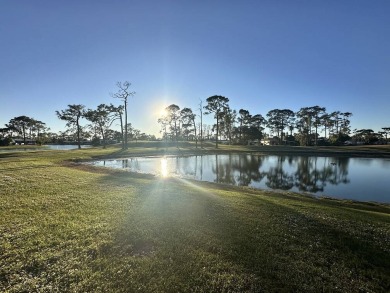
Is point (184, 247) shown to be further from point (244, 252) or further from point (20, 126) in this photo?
point (20, 126)

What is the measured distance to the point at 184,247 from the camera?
7.27 meters

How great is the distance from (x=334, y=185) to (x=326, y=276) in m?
21.3

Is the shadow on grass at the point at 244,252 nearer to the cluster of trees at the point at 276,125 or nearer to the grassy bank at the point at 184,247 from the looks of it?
the grassy bank at the point at 184,247

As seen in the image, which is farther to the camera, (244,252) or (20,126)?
(20,126)

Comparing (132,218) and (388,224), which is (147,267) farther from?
(388,224)

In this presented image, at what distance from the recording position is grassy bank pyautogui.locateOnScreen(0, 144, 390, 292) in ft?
18.4

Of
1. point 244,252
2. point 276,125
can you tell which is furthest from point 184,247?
point 276,125

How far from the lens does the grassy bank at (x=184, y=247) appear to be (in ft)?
18.4

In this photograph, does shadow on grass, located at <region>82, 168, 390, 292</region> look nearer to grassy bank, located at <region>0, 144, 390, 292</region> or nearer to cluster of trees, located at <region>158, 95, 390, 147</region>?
grassy bank, located at <region>0, 144, 390, 292</region>

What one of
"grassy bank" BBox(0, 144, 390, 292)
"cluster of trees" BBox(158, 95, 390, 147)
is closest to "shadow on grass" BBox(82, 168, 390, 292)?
"grassy bank" BBox(0, 144, 390, 292)

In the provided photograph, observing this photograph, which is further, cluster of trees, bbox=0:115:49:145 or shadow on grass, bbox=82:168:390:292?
cluster of trees, bbox=0:115:49:145

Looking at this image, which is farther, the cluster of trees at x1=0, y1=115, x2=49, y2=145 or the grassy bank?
the cluster of trees at x1=0, y1=115, x2=49, y2=145

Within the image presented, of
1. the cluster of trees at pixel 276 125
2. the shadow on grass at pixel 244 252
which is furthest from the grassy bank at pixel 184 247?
the cluster of trees at pixel 276 125

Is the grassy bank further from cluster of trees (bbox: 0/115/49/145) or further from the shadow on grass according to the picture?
cluster of trees (bbox: 0/115/49/145)
